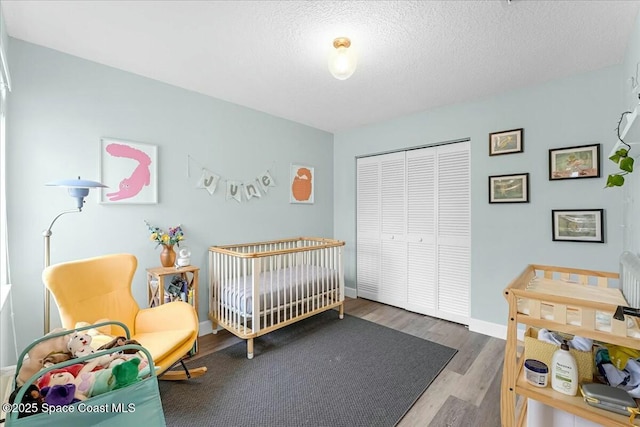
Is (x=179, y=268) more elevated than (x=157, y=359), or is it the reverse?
(x=179, y=268)

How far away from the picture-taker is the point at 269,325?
2.52 meters

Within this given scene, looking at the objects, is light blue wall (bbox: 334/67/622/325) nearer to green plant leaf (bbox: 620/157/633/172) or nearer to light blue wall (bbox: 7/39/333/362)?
green plant leaf (bbox: 620/157/633/172)

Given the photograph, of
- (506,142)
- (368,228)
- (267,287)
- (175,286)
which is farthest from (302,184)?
(506,142)

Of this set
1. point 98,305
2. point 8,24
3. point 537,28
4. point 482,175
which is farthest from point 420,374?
point 8,24

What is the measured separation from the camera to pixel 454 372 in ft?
6.92

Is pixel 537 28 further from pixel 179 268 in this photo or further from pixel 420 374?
pixel 179 268

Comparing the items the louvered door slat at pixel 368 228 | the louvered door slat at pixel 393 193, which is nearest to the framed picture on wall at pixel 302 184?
the louvered door slat at pixel 368 228

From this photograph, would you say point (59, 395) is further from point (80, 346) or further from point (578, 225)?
point (578, 225)

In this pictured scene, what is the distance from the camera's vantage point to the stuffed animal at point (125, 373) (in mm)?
1066

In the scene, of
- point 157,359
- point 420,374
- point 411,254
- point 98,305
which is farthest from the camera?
point 411,254

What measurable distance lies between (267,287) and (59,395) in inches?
63.6

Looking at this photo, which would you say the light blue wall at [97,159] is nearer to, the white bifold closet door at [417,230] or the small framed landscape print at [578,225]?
the white bifold closet door at [417,230]

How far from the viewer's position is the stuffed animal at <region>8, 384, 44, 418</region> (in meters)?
0.92

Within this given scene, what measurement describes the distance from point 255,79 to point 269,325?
2.20 metres
